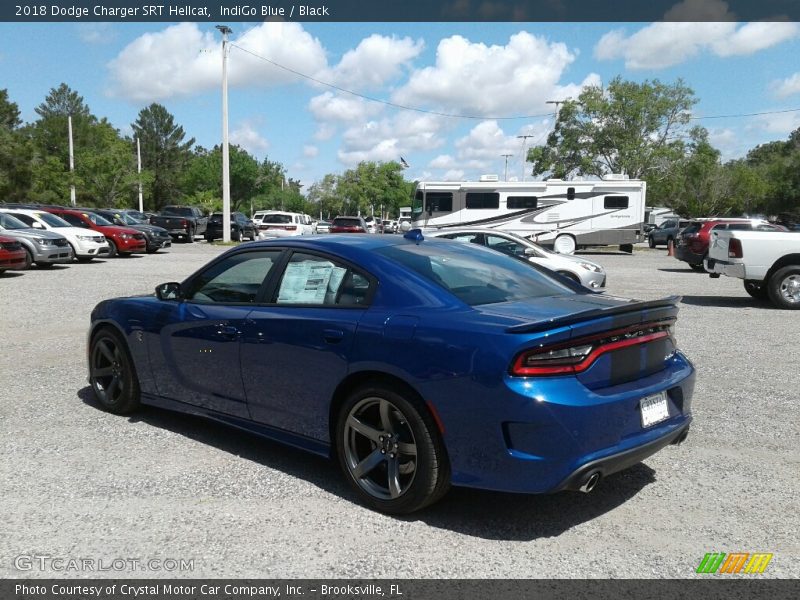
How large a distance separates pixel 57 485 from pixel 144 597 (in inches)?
59.0

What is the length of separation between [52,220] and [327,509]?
20.6 m

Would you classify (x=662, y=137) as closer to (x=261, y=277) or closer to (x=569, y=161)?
(x=569, y=161)

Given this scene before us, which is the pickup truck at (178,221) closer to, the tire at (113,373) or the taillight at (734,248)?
the taillight at (734,248)

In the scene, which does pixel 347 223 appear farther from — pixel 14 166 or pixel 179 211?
pixel 14 166

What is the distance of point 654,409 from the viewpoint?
3.71m

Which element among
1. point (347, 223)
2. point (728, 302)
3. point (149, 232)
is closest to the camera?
point (728, 302)

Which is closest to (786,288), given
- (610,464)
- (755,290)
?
(755,290)

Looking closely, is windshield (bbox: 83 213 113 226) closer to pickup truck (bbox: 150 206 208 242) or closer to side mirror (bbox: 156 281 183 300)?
pickup truck (bbox: 150 206 208 242)

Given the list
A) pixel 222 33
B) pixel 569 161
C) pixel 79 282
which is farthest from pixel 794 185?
pixel 79 282

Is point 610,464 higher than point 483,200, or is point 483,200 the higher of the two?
point 483,200

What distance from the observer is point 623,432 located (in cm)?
348

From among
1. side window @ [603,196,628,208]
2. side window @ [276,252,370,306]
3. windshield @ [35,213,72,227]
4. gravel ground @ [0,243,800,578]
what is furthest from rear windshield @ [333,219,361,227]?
side window @ [276,252,370,306]

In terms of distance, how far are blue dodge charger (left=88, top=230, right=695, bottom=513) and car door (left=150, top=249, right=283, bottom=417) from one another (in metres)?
0.01

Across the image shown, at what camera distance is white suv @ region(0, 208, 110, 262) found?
20531 millimetres
